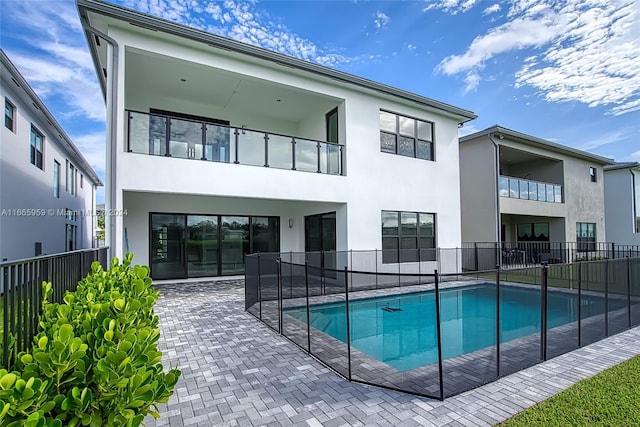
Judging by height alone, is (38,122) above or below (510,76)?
below

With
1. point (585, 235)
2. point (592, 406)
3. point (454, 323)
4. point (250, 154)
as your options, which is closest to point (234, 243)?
point (250, 154)

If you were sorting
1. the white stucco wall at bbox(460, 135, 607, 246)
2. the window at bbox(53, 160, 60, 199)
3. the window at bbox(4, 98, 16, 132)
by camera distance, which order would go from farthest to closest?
the white stucco wall at bbox(460, 135, 607, 246), the window at bbox(53, 160, 60, 199), the window at bbox(4, 98, 16, 132)

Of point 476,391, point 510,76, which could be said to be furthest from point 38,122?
point 510,76

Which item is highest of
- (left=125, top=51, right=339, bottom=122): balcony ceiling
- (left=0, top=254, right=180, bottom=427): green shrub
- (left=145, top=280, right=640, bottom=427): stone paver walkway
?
(left=125, top=51, right=339, bottom=122): balcony ceiling

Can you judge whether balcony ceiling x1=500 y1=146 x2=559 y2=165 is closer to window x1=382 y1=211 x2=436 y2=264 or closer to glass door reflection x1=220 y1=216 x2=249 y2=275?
window x1=382 y1=211 x2=436 y2=264

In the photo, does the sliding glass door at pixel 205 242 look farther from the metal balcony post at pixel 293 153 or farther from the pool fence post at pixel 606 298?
the pool fence post at pixel 606 298

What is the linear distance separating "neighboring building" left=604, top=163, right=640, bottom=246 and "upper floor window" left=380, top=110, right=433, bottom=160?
63.1ft

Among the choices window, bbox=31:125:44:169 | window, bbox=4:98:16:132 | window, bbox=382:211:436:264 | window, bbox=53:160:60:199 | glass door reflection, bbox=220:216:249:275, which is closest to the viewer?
window, bbox=4:98:16:132

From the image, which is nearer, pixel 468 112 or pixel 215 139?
pixel 215 139

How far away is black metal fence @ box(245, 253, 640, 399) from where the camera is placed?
443 cm

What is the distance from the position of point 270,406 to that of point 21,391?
2577mm

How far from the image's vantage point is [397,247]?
12.7m

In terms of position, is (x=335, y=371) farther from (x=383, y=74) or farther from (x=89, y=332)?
(x=383, y=74)

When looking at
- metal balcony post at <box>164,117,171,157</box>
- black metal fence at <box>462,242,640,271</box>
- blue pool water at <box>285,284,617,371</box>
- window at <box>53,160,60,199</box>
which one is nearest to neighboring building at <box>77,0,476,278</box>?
metal balcony post at <box>164,117,171,157</box>
